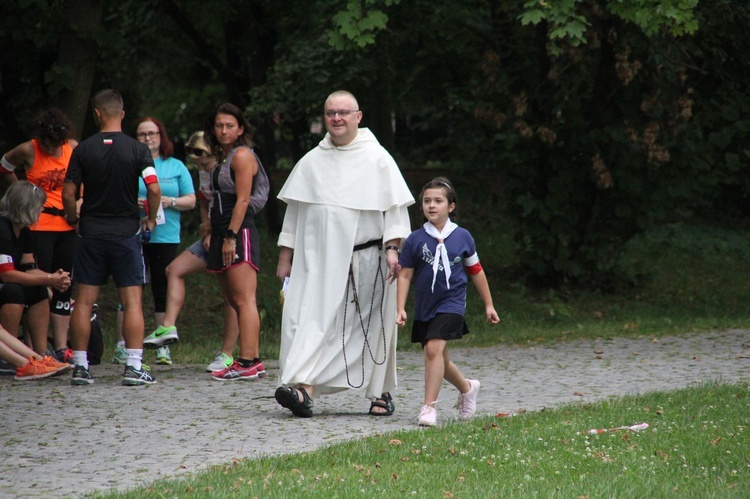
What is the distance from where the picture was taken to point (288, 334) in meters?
7.73

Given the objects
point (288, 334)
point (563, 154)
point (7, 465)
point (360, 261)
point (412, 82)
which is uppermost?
point (412, 82)

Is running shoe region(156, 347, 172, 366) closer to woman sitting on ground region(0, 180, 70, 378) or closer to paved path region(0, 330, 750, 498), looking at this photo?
paved path region(0, 330, 750, 498)

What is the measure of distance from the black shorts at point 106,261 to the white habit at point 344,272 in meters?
1.64

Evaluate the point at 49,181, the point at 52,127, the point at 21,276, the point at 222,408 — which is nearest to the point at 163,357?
the point at 21,276

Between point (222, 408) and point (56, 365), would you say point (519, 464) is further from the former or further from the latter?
point (56, 365)

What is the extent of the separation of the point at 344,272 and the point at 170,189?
324 centimetres

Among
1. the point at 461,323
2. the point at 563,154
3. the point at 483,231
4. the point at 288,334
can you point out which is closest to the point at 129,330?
the point at 288,334

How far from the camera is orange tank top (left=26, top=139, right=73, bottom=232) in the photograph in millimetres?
9703

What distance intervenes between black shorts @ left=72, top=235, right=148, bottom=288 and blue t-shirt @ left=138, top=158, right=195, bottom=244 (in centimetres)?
143

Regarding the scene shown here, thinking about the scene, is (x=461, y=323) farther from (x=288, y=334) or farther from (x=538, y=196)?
(x=538, y=196)

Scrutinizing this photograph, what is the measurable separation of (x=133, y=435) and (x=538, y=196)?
10463 millimetres

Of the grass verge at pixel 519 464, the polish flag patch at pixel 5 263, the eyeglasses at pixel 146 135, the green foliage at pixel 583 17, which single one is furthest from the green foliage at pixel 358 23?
the grass verge at pixel 519 464

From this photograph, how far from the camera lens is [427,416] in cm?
722

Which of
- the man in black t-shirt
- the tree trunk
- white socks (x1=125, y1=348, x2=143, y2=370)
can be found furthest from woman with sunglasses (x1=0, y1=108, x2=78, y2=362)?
the tree trunk
